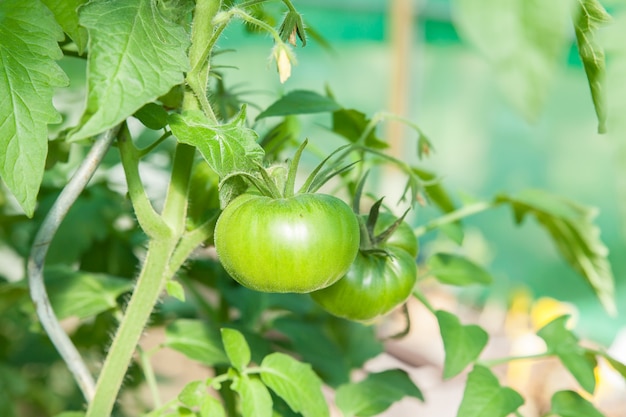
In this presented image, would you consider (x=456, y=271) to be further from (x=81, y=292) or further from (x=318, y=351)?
(x=81, y=292)

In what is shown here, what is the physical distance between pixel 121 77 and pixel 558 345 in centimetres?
41

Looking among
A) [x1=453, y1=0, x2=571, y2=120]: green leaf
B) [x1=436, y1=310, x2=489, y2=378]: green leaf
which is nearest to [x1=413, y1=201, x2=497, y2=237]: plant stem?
[x1=436, y1=310, x2=489, y2=378]: green leaf

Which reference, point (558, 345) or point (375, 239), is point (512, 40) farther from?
point (558, 345)

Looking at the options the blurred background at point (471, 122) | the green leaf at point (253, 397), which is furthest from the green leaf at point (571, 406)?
the blurred background at point (471, 122)

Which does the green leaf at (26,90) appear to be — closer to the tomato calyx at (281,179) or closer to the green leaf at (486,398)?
the tomato calyx at (281,179)

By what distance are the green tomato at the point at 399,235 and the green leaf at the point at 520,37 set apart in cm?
33

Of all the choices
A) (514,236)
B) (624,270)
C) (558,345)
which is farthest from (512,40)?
(514,236)

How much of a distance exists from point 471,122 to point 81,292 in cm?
262

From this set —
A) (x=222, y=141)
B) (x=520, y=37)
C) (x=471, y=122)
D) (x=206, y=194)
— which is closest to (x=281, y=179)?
(x=222, y=141)

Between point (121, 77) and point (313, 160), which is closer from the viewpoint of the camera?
point (121, 77)

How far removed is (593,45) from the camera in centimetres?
28

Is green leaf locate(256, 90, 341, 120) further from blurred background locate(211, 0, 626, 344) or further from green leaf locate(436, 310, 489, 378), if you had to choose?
blurred background locate(211, 0, 626, 344)

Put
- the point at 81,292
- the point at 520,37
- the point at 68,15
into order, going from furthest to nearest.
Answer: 1. the point at 81,292
2. the point at 68,15
3. the point at 520,37

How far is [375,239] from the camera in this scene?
1.55ft
